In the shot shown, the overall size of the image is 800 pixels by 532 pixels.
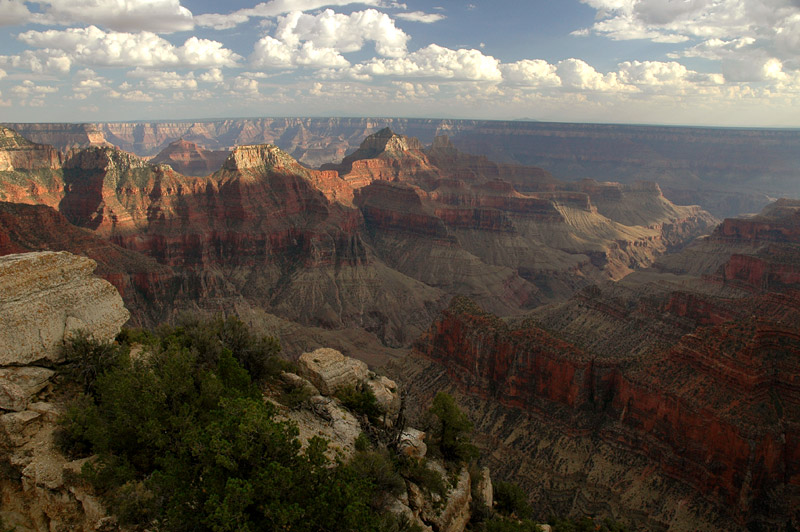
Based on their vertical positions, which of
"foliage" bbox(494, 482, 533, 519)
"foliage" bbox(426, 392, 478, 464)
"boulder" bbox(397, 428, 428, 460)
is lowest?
"foliage" bbox(494, 482, 533, 519)

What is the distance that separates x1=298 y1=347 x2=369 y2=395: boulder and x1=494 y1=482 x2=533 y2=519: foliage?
39.6 feet

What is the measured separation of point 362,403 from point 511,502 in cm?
1311

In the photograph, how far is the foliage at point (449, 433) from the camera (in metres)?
26.7

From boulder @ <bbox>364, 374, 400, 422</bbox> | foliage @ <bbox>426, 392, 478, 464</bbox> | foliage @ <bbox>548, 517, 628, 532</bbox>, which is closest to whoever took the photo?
foliage @ <bbox>426, 392, 478, 464</bbox>

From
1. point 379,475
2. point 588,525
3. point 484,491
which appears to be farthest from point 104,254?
point 588,525

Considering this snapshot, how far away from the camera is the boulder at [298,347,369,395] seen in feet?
93.6

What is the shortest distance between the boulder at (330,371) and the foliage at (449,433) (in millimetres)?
5229

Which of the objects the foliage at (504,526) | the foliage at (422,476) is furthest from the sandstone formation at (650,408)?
the foliage at (422,476)

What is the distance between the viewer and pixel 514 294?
117500 millimetres

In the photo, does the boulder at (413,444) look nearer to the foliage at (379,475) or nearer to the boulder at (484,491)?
the foliage at (379,475)

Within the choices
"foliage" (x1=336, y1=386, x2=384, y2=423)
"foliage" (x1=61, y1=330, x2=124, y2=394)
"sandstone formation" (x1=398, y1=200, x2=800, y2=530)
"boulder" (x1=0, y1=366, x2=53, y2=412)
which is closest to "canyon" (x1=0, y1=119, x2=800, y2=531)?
"sandstone formation" (x1=398, y1=200, x2=800, y2=530)

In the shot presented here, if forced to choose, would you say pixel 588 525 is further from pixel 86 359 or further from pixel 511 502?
pixel 86 359

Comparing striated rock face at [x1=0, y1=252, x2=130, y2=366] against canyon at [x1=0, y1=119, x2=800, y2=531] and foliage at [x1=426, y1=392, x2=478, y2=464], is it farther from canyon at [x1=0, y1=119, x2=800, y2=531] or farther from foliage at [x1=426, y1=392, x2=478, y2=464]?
canyon at [x1=0, y1=119, x2=800, y2=531]

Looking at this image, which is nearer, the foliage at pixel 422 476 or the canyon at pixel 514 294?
the foliage at pixel 422 476
